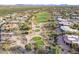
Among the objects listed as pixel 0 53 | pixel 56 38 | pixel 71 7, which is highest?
pixel 71 7

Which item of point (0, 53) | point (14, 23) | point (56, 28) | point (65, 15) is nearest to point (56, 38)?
point (56, 28)

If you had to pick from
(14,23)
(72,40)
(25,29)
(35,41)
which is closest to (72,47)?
(72,40)

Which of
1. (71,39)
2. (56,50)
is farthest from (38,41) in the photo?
(71,39)

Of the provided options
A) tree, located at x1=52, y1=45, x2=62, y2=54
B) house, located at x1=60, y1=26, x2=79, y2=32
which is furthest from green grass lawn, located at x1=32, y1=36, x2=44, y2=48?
house, located at x1=60, y1=26, x2=79, y2=32

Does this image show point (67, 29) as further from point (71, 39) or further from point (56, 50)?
point (56, 50)

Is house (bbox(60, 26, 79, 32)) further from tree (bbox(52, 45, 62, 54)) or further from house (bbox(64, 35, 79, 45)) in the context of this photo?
tree (bbox(52, 45, 62, 54))

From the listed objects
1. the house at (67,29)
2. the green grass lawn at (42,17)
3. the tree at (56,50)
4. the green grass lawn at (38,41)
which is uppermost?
the green grass lawn at (42,17)

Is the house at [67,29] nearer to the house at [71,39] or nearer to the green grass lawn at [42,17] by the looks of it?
the house at [71,39]

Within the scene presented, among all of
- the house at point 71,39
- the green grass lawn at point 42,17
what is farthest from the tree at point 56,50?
the green grass lawn at point 42,17

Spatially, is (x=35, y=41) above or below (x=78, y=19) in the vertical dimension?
below

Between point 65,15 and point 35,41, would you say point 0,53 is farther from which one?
point 65,15
